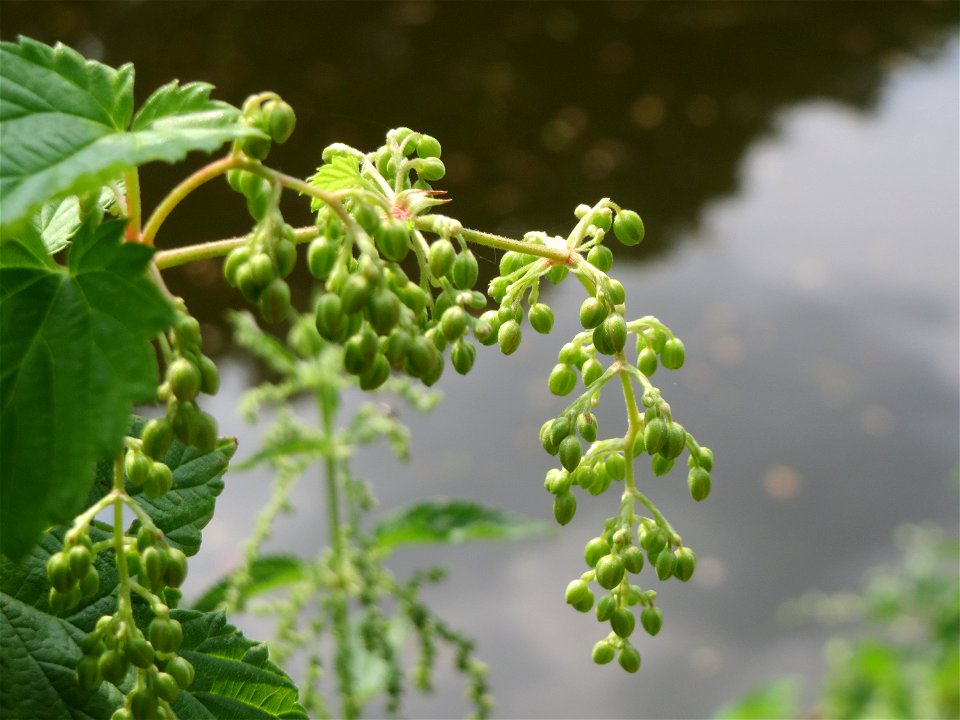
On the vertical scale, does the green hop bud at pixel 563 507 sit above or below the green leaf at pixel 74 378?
above

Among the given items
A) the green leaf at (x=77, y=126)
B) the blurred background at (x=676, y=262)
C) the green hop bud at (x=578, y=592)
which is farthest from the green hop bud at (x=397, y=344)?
the blurred background at (x=676, y=262)

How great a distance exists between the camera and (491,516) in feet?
4.90

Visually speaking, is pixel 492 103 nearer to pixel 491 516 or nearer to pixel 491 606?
pixel 491 606

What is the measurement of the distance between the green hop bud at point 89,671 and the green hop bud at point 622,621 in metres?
0.26

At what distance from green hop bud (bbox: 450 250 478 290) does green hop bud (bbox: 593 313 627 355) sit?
0.23ft

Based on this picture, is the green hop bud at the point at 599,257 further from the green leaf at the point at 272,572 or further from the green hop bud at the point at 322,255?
the green leaf at the point at 272,572

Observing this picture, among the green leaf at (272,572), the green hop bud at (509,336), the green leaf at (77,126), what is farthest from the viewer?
the green leaf at (272,572)

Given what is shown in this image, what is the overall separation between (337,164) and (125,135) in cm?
13

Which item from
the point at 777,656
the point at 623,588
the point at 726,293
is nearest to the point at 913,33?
the point at 726,293

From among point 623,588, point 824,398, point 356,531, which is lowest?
point 623,588

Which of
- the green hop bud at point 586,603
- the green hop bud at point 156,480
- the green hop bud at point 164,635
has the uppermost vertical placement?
the green hop bud at point 586,603

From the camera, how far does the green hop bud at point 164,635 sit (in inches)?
19.2

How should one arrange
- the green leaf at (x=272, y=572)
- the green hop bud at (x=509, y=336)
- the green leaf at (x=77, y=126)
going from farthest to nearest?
1. the green leaf at (x=272, y=572)
2. the green hop bud at (x=509, y=336)
3. the green leaf at (x=77, y=126)

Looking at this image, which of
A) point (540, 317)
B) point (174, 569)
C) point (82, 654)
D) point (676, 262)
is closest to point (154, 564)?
point (174, 569)
